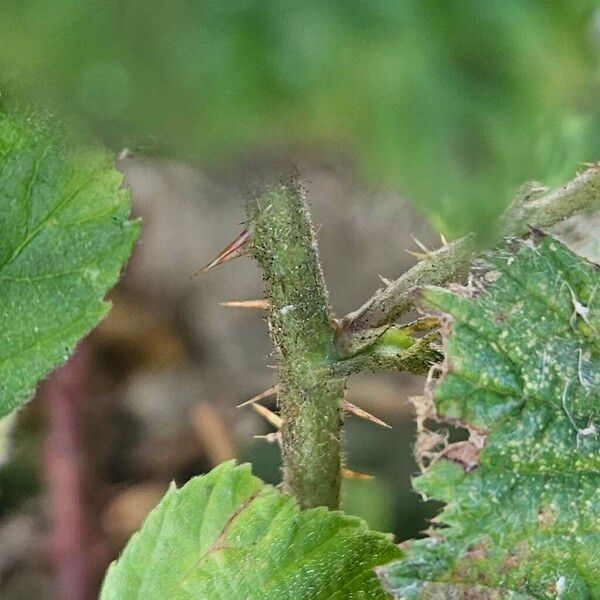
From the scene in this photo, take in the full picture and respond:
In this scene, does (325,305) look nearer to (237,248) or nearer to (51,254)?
(237,248)

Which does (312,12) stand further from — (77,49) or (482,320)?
(482,320)

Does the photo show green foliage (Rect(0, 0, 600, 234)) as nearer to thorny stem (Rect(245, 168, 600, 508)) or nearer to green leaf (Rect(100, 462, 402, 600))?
thorny stem (Rect(245, 168, 600, 508))

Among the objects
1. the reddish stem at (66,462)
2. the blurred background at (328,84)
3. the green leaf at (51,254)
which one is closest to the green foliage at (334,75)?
the blurred background at (328,84)

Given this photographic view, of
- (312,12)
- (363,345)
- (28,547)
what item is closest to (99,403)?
(28,547)

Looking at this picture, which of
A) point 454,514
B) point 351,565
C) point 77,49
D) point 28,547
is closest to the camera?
point 77,49

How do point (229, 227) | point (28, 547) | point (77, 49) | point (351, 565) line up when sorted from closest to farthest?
point (77, 49), point (351, 565), point (28, 547), point (229, 227)

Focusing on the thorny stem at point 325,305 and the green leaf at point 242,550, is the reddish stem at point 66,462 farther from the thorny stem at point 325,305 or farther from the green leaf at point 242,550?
the thorny stem at point 325,305

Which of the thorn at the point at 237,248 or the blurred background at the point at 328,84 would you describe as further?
the thorn at the point at 237,248
